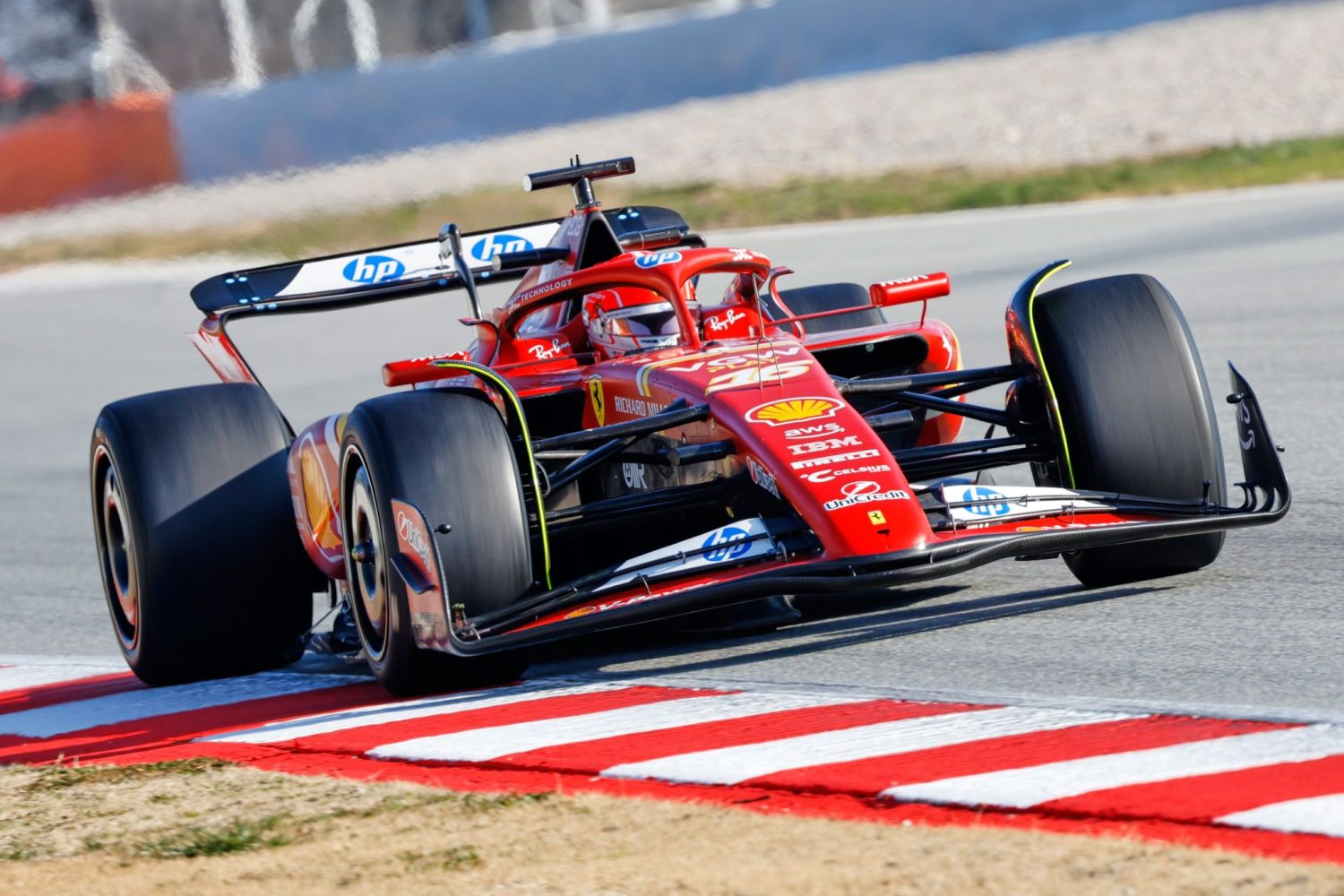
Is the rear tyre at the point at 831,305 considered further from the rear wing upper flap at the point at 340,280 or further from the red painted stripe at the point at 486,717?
the red painted stripe at the point at 486,717

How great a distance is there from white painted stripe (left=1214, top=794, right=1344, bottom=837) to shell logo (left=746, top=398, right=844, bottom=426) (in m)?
2.14

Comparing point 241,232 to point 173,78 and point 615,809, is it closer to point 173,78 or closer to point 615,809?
point 173,78

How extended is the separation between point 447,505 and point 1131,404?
2018 mm

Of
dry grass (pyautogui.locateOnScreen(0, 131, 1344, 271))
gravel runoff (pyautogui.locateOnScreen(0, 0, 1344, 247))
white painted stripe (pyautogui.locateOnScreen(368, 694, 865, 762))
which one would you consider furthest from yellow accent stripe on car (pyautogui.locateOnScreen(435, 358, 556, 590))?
gravel runoff (pyautogui.locateOnScreen(0, 0, 1344, 247))

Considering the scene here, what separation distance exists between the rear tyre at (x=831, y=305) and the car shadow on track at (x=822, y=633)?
186 cm

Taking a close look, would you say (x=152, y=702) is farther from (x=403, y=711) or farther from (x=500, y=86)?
(x=500, y=86)

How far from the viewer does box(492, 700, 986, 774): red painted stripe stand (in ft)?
15.4

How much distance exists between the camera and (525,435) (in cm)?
573

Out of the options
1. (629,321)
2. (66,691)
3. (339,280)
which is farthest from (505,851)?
(339,280)

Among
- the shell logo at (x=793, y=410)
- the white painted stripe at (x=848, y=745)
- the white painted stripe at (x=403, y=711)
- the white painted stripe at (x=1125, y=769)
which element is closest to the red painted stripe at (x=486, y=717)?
the white painted stripe at (x=403, y=711)

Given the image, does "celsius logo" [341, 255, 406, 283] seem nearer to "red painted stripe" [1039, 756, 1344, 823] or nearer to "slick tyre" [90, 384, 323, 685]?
"slick tyre" [90, 384, 323, 685]

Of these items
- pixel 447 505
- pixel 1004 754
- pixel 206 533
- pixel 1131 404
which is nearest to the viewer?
pixel 1004 754

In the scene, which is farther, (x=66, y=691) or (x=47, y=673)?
(x=47, y=673)

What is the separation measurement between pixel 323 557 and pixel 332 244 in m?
15.5
